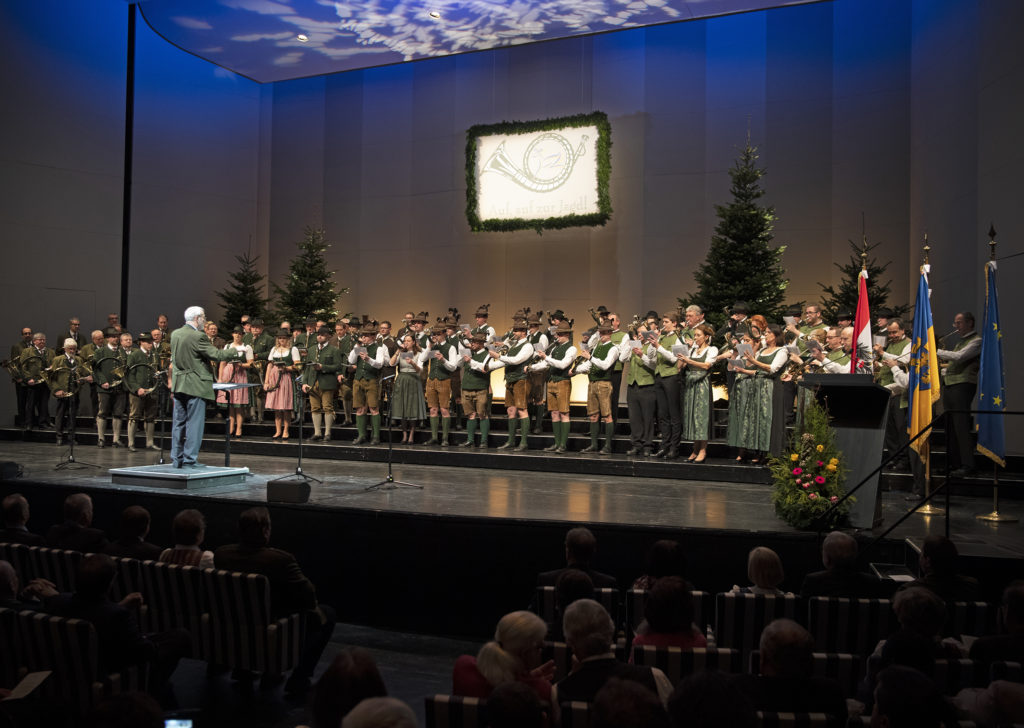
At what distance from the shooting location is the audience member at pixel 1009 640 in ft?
10.3

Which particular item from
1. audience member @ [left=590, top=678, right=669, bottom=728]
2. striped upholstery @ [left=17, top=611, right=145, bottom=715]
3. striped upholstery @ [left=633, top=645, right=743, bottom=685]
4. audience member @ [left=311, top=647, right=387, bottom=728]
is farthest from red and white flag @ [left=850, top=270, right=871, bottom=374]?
striped upholstery @ [left=17, top=611, right=145, bottom=715]

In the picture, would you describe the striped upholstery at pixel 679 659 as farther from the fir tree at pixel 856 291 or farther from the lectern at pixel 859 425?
the fir tree at pixel 856 291

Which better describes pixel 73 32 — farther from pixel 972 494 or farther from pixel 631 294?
pixel 972 494

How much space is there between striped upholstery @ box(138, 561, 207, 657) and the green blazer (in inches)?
168

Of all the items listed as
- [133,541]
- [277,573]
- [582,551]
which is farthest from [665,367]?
[133,541]

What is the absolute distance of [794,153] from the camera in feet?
44.6

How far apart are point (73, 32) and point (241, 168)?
3842 mm

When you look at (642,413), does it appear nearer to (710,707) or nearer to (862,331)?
(862,331)

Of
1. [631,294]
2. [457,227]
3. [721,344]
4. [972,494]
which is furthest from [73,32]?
[972,494]

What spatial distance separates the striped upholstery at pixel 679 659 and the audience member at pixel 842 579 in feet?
4.79

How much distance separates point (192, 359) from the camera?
8.43 metres

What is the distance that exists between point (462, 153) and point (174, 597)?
12.7m

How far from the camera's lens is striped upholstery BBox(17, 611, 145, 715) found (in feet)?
10.2

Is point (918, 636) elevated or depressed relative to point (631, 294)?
depressed
